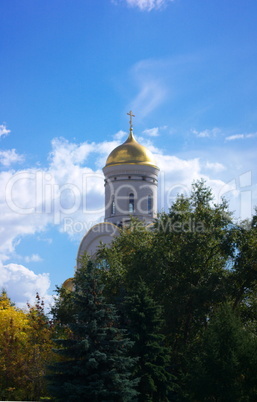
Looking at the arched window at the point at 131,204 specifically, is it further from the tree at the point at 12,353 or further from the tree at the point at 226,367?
the tree at the point at 226,367

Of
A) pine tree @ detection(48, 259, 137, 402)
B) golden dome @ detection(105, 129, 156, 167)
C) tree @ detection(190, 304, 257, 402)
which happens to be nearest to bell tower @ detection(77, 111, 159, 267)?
golden dome @ detection(105, 129, 156, 167)

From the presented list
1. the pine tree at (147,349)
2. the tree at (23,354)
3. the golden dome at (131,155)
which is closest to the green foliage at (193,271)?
the pine tree at (147,349)

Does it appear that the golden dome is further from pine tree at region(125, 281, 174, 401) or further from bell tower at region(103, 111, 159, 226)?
pine tree at region(125, 281, 174, 401)

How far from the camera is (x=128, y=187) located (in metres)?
40.1

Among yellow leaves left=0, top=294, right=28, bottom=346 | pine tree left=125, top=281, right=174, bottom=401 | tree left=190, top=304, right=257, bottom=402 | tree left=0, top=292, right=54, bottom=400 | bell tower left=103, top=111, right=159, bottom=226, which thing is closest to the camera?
tree left=190, top=304, right=257, bottom=402

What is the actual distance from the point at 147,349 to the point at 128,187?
71.1 feet

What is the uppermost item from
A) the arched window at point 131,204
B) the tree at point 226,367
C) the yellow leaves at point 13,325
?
the arched window at point 131,204

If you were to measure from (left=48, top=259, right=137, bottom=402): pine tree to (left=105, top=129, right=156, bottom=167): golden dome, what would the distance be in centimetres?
2231

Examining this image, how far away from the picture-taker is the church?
129ft

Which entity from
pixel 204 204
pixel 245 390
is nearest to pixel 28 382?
pixel 245 390

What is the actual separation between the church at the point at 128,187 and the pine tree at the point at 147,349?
1899cm

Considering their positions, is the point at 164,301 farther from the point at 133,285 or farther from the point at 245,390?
the point at 245,390

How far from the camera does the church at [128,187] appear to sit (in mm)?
39344

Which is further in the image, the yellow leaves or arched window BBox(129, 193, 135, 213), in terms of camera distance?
arched window BBox(129, 193, 135, 213)
